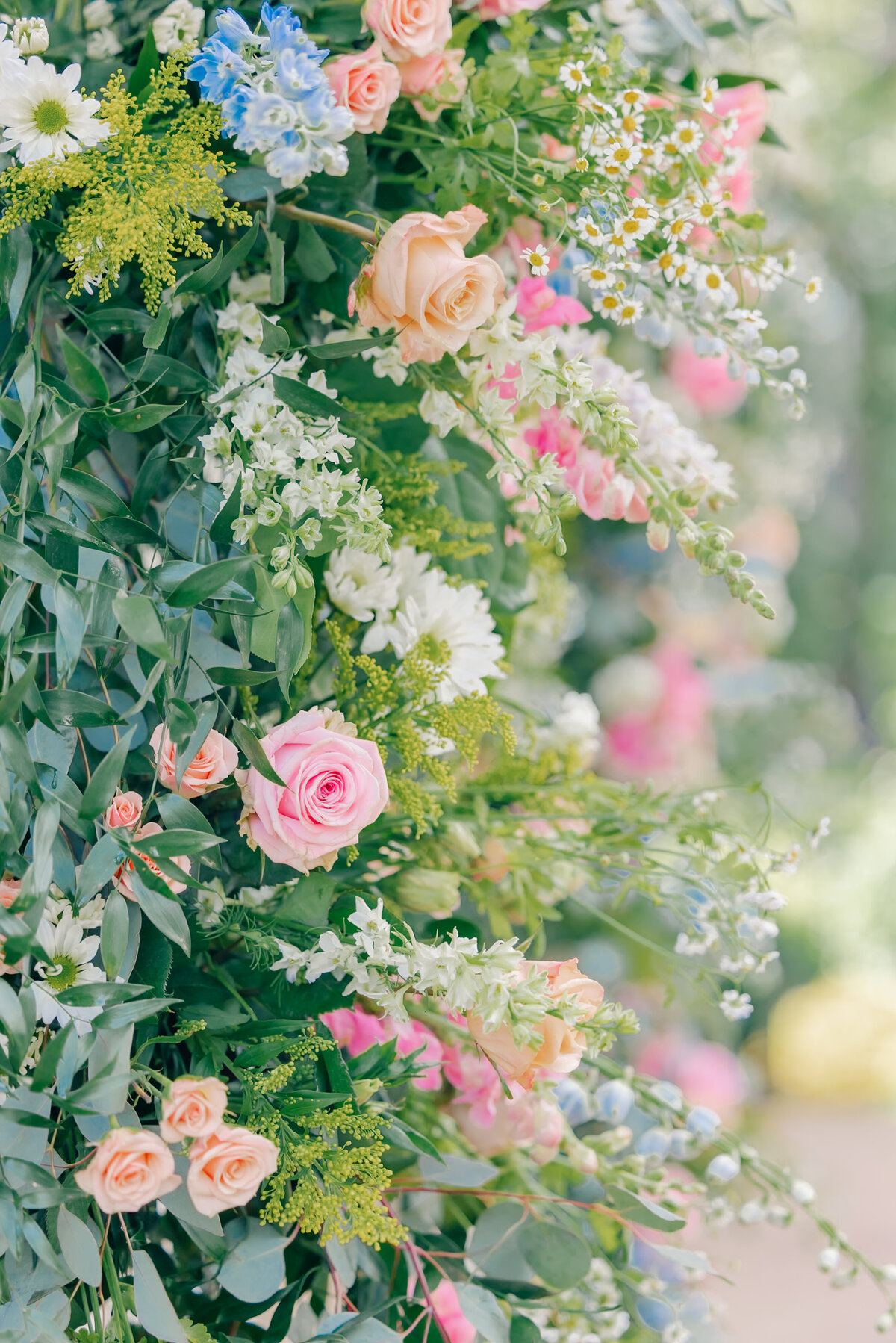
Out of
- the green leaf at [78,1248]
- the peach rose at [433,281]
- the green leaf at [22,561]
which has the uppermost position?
the peach rose at [433,281]

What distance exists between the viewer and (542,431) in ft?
2.06

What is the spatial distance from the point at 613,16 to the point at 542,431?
27 centimetres

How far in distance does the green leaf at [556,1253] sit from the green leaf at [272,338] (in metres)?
0.49

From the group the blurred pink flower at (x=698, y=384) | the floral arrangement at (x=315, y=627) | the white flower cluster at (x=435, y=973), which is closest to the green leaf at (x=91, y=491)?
the floral arrangement at (x=315, y=627)

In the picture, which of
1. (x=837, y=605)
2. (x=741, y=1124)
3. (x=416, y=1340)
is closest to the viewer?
(x=416, y=1340)

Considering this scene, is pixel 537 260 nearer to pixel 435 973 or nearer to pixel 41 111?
pixel 41 111

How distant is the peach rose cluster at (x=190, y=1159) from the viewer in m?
0.42

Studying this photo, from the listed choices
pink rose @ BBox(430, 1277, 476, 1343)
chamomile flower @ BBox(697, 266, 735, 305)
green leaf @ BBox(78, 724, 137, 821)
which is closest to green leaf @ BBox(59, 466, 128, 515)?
green leaf @ BBox(78, 724, 137, 821)

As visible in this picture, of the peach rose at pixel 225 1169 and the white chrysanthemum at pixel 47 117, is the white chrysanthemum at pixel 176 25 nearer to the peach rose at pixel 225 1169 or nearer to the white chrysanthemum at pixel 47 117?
the white chrysanthemum at pixel 47 117

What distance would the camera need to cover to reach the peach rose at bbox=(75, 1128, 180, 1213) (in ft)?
1.38

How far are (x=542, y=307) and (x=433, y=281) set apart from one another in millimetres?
138

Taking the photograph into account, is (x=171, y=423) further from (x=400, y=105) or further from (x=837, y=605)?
(x=837, y=605)

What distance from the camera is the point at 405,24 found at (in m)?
0.51

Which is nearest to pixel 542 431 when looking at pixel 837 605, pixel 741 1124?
pixel 741 1124
